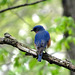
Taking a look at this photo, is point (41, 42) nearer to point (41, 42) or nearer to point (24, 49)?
point (41, 42)

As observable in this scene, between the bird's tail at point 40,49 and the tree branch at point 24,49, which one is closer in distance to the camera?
the tree branch at point 24,49

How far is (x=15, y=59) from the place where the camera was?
5.19 metres

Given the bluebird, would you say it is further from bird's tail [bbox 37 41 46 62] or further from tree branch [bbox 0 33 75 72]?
tree branch [bbox 0 33 75 72]

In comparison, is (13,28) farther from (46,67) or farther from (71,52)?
(46,67)

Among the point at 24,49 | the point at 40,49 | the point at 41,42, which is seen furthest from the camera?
the point at 41,42

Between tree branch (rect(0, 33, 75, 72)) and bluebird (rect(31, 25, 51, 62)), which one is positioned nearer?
tree branch (rect(0, 33, 75, 72))

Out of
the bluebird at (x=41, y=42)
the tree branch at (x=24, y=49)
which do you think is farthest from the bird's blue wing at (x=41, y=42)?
the tree branch at (x=24, y=49)

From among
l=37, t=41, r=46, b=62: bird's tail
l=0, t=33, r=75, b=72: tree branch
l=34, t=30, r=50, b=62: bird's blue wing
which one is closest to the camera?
l=0, t=33, r=75, b=72: tree branch

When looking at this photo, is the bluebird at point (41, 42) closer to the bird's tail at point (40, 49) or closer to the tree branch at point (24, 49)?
the bird's tail at point (40, 49)

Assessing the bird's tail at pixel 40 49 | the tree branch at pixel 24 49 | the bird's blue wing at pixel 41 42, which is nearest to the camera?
the tree branch at pixel 24 49

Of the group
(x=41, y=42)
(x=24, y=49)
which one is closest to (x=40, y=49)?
(x=41, y=42)

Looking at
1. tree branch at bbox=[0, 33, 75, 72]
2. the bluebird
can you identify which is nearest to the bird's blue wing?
the bluebird

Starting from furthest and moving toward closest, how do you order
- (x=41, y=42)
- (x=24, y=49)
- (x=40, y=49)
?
(x=41, y=42), (x=40, y=49), (x=24, y=49)

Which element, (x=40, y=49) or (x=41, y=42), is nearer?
(x=40, y=49)
